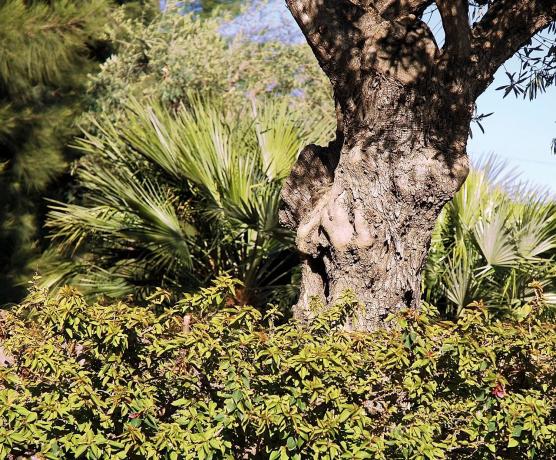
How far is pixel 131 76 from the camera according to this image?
51.7 feet

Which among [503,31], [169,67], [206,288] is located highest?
[503,31]

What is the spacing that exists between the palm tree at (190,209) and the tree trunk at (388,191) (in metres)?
2.81

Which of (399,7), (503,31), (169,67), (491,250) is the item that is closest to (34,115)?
(169,67)

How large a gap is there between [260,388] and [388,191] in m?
1.59

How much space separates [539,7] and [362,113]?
1.18 metres

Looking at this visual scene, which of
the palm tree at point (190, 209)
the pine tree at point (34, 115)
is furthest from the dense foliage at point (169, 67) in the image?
the palm tree at point (190, 209)

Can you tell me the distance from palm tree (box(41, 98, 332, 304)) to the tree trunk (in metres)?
2.81

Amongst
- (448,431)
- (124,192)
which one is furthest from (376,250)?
(124,192)

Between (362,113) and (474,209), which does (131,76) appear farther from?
(362,113)

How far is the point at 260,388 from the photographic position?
3.98 m

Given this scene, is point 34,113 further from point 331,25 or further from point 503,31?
point 503,31

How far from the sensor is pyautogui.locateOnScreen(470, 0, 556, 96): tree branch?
5145mm

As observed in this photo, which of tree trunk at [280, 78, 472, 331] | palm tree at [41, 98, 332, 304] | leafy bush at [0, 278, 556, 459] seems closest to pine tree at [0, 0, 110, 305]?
palm tree at [41, 98, 332, 304]

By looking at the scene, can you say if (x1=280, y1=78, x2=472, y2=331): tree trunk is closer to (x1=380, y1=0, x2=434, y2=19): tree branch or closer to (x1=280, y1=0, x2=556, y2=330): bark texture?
(x1=280, y1=0, x2=556, y2=330): bark texture
